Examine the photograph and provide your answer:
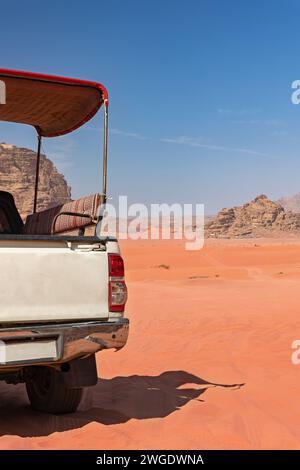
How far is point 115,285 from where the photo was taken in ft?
16.5

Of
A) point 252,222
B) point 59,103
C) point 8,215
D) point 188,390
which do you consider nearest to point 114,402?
point 188,390

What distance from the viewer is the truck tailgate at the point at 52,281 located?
458 centimetres

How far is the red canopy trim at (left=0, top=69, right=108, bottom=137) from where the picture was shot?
596cm

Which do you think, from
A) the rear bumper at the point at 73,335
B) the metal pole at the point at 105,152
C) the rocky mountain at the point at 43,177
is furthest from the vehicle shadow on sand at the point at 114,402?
the rocky mountain at the point at 43,177

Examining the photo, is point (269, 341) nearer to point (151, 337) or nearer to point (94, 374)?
point (151, 337)

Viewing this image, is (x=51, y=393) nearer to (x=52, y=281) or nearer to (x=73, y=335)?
(x=73, y=335)

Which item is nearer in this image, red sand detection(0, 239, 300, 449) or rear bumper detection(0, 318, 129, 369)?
rear bumper detection(0, 318, 129, 369)

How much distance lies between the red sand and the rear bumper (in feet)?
2.45

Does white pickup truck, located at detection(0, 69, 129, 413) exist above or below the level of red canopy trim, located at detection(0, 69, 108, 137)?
below

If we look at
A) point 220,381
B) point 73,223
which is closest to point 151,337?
point 220,381

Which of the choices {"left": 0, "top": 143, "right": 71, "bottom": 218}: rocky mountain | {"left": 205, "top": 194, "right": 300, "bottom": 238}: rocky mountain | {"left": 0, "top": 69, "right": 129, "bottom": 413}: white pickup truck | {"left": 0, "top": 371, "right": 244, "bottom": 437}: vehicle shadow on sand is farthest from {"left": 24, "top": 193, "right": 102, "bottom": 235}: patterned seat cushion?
{"left": 205, "top": 194, "right": 300, "bottom": 238}: rocky mountain

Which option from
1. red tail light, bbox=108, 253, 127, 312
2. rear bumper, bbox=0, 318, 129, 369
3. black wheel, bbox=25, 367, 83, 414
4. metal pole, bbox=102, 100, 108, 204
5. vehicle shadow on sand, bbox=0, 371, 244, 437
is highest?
metal pole, bbox=102, 100, 108, 204

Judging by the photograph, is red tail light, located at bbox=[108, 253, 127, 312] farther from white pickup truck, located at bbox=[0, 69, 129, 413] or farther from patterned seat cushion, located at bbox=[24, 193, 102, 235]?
patterned seat cushion, located at bbox=[24, 193, 102, 235]

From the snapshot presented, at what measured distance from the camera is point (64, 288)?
4836mm
